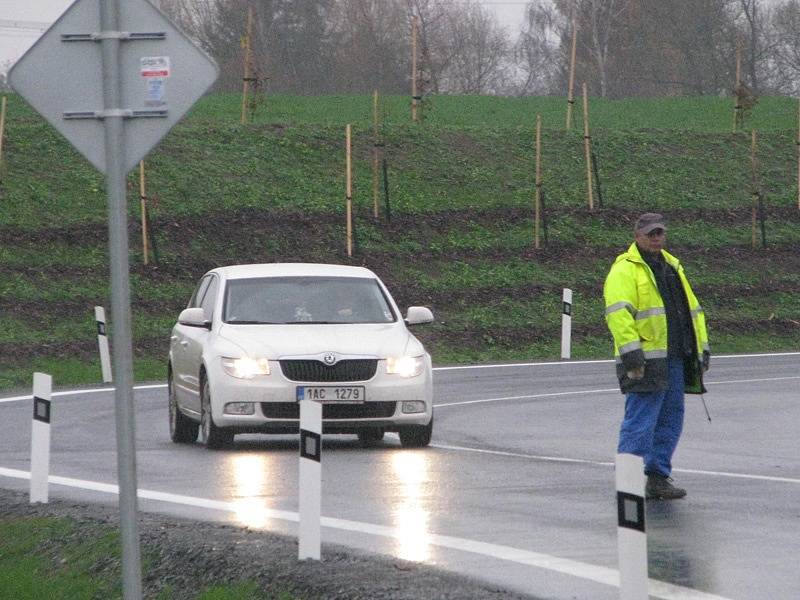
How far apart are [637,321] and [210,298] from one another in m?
6.18

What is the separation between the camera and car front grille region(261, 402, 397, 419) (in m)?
15.3

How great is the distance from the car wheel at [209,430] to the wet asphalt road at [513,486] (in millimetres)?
197

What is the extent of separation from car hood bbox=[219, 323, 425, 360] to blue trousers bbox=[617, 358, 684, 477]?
3.80 m

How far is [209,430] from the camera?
50.8 ft

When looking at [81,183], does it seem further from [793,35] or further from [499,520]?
[793,35]

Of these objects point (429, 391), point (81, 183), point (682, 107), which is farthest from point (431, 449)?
point (682, 107)

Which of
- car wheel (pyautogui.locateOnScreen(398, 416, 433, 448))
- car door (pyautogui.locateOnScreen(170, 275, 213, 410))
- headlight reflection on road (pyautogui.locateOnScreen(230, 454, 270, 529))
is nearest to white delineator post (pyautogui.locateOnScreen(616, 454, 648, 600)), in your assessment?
headlight reflection on road (pyautogui.locateOnScreen(230, 454, 270, 529))

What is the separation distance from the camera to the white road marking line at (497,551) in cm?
827

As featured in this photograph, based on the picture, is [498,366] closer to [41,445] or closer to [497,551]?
[41,445]

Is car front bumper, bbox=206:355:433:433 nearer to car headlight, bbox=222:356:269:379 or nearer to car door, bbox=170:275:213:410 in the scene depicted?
car headlight, bbox=222:356:269:379

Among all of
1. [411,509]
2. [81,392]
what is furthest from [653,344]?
[81,392]

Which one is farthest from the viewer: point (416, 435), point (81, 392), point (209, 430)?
point (81, 392)

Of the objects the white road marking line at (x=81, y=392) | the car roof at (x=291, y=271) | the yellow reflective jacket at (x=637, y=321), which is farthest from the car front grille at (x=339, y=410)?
the white road marking line at (x=81, y=392)

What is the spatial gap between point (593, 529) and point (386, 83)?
76650 mm
